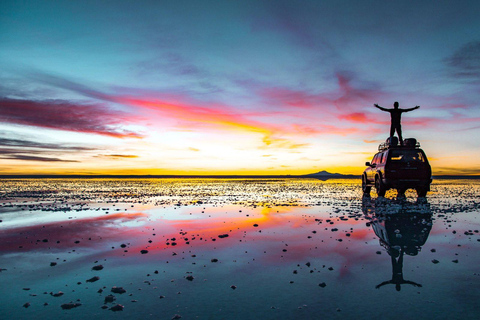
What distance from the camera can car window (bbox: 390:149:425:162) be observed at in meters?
21.5

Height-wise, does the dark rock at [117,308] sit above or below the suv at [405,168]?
below

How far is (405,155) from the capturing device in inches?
857

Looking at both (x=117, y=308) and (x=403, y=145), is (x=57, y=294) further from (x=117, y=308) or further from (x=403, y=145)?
(x=403, y=145)


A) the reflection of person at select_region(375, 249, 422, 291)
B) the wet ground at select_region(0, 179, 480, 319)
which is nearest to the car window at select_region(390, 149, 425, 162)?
the wet ground at select_region(0, 179, 480, 319)

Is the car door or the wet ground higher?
the car door

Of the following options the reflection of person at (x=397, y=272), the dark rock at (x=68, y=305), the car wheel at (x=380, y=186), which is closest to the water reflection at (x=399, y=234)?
the reflection of person at (x=397, y=272)

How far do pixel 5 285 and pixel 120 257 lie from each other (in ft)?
8.75

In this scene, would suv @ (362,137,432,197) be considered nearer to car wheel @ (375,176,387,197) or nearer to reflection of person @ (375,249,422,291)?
car wheel @ (375,176,387,197)

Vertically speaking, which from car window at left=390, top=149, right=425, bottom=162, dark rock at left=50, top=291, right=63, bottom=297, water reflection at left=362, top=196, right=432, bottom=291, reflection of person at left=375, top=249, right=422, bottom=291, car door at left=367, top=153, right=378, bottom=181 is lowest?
dark rock at left=50, top=291, right=63, bottom=297

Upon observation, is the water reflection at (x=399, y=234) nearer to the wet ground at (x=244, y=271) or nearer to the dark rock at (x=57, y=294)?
the wet ground at (x=244, y=271)

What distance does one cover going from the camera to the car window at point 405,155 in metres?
21.5

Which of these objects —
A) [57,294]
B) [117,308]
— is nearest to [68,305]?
[57,294]

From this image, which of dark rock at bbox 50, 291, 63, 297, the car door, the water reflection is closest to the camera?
dark rock at bbox 50, 291, 63, 297

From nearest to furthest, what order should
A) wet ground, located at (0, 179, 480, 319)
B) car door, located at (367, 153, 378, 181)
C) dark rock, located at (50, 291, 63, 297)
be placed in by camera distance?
wet ground, located at (0, 179, 480, 319) < dark rock, located at (50, 291, 63, 297) < car door, located at (367, 153, 378, 181)
